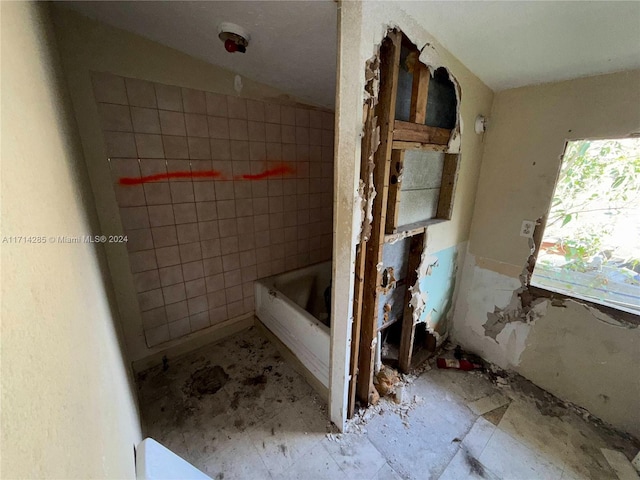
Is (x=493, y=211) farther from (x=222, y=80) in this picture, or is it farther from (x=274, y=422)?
(x=222, y=80)

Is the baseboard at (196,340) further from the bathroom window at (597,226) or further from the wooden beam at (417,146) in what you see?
the bathroom window at (597,226)

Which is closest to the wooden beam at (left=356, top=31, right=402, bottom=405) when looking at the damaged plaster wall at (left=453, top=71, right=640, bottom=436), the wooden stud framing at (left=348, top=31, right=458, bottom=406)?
the wooden stud framing at (left=348, top=31, right=458, bottom=406)

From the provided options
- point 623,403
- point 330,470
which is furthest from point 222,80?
point 623,403

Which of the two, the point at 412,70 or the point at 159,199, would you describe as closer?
the point at 412,70

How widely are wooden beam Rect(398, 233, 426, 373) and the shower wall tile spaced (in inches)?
45.7

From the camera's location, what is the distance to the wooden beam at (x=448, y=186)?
157 cm

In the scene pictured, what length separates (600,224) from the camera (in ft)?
4.75

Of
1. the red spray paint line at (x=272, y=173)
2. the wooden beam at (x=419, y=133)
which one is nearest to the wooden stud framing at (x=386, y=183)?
the wooden beam at (x=419, y=133)

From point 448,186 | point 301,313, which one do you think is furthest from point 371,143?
point 301,313

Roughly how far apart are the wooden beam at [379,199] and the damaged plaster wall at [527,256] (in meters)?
1.07

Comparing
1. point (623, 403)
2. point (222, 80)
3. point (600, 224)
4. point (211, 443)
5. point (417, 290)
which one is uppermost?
point (222, 80)

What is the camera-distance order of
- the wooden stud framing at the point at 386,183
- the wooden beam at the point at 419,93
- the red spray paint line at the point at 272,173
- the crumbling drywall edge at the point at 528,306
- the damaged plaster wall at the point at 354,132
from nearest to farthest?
the damaged plaster wall at the point at 354,132 < the wooden stud framing at the point at 386,183 < the wooden beam at the point at 419,93 < the crumbling drywall edge at the point at 528,306 < the red spray paint line at the point at 272,173

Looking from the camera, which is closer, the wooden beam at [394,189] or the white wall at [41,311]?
the white wall at [41,311]

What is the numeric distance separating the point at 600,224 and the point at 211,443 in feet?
8.47
